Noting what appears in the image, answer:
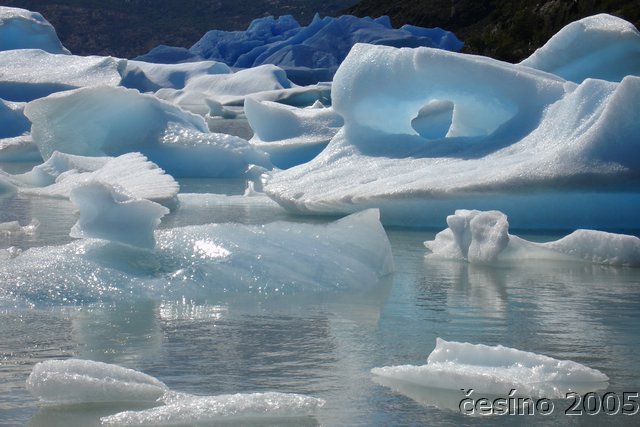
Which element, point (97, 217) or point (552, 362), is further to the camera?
point (97, 217)

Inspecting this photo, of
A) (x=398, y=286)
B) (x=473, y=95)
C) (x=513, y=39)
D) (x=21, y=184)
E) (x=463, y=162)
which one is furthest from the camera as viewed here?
(x=513, y=39)

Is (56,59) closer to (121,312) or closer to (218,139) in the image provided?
(218,139)

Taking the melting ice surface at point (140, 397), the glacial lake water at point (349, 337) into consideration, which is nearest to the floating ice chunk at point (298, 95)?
the glacial lake water at point (349, 337)

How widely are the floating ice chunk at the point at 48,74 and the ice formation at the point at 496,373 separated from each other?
41.1 feet

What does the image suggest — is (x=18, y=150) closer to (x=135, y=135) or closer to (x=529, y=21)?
(x=135, y=135)

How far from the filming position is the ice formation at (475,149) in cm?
535

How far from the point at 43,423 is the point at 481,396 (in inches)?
37.4

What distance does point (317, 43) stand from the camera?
25344mm

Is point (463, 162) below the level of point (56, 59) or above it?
below

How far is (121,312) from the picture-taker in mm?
3506

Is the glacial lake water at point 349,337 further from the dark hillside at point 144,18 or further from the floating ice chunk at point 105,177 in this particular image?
the dark hillside at point 144,18

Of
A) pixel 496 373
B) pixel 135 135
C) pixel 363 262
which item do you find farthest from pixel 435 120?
pixel 496 373

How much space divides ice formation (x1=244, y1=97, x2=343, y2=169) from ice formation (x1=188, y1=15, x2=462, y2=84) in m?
14.7

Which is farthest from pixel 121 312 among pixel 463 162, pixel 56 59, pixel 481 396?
Answer: pixel 56 59
